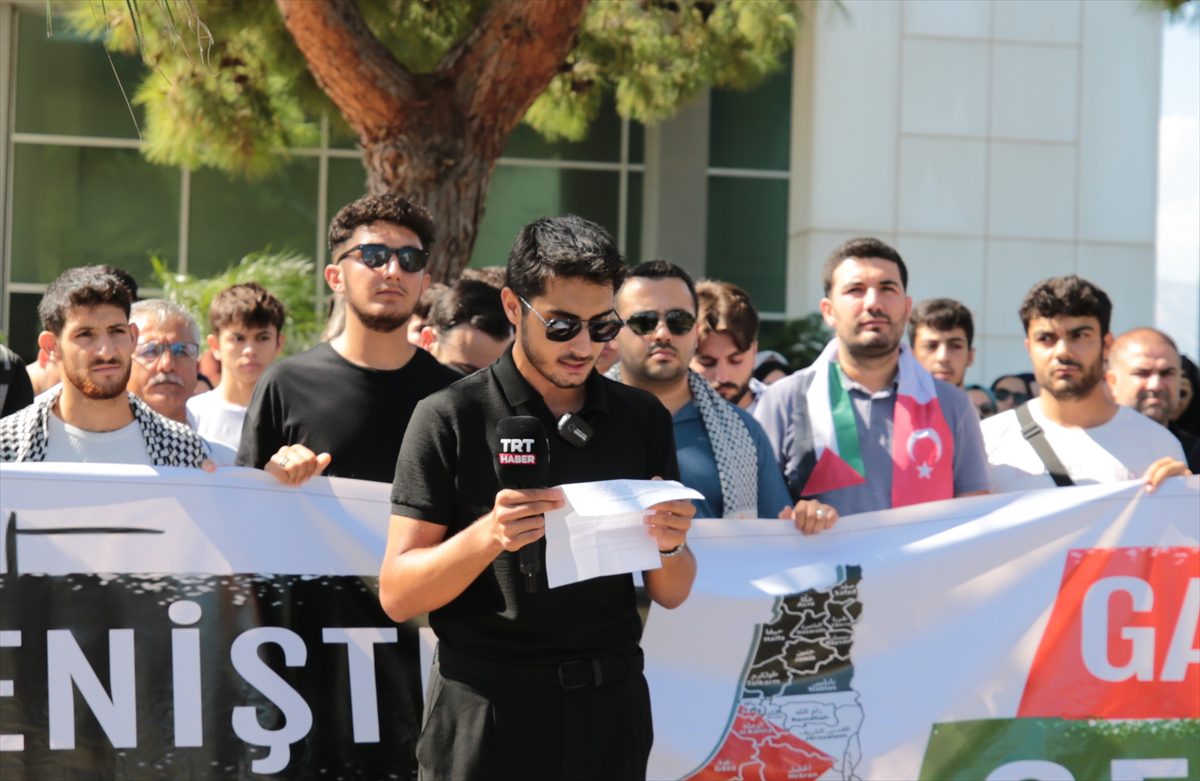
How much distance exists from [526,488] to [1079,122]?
1457 cm

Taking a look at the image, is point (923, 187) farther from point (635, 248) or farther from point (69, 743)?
point (69, 743)

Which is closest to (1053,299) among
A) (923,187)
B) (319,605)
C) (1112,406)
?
(1112,406)

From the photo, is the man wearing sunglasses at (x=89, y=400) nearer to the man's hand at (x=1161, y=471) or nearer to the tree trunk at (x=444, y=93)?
the man's hand at (x=1161, y=471)

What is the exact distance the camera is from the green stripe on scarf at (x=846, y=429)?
4820mm

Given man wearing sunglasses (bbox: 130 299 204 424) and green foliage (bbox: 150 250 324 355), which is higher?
green foliage (bbox: 150 250 324 355)

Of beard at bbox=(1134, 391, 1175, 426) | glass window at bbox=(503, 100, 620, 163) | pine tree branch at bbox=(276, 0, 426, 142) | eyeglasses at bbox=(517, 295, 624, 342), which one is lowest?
beard at bbox=(1134, 391, 1175, 426)

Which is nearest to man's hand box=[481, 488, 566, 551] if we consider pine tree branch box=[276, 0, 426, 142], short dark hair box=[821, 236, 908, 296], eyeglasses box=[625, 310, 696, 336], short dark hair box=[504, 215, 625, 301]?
short dark hair box=[504, 215, 625, 301]

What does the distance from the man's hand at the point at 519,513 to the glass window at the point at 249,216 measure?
43.9ft

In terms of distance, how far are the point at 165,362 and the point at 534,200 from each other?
10641 mm

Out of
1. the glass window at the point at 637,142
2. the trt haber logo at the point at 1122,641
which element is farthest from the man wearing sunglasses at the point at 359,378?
the glass window at the point at 637,142

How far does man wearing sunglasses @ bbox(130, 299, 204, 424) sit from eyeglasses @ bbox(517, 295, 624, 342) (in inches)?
116

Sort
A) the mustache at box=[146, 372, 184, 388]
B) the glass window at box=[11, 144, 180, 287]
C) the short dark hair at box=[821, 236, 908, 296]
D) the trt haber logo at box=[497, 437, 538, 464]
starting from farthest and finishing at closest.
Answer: the glass window at box=[11, 144, 180, 287] < the mustache at box=[146, 372, 184, 388] < the short dark hair at box=[821, 236, 908, 296] < the trt haber logo at box=[497, 437, 538, 464]

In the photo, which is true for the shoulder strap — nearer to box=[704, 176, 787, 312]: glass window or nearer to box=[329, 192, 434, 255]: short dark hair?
box=[329, 192, 434, 255]: short dark hair

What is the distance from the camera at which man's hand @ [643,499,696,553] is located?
9.68 ft
